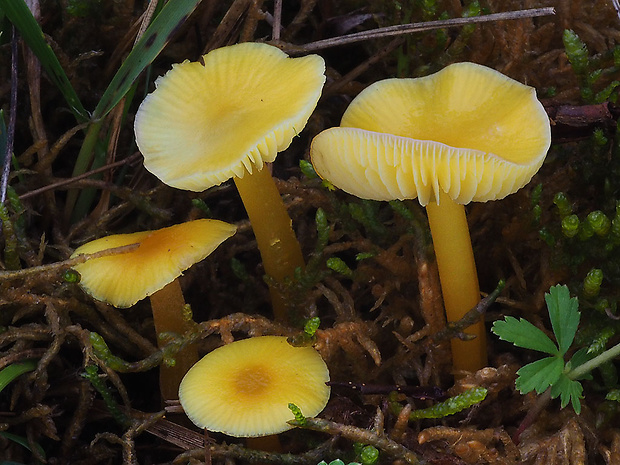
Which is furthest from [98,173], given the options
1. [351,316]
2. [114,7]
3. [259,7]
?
[351,316]

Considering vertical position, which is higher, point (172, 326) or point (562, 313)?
point (562, 313)

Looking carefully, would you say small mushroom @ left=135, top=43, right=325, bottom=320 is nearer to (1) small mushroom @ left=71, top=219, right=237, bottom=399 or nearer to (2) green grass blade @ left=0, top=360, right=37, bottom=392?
(1) small mushroom @ left=71, top=219, right=237, bottom=399

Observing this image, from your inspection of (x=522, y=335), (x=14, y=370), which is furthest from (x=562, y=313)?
(x=14, y=370)

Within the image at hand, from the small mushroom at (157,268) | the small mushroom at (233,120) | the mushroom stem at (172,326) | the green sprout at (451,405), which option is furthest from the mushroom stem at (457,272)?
the mushroom stem at (172,326)

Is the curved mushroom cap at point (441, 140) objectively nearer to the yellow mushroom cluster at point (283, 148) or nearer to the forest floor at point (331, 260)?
the yellow mushroom cluster at point (283, 148)

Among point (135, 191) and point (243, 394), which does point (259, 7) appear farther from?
point (243, 394)

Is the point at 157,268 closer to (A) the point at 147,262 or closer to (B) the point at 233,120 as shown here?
(A) the point at 147,262
